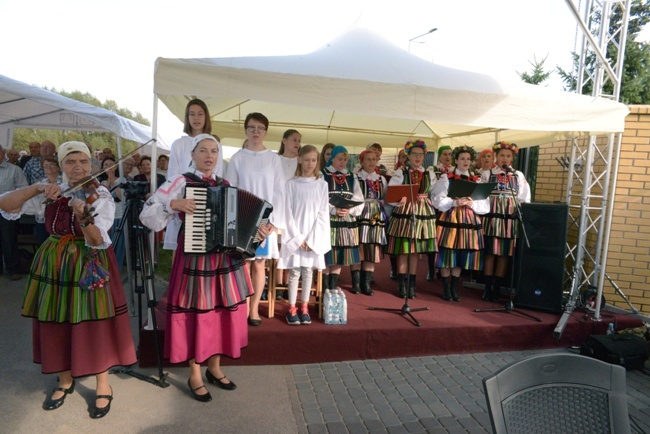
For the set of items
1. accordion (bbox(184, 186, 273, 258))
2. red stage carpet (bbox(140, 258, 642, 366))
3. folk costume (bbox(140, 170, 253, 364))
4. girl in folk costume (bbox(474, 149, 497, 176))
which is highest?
girl in folk costume (bbox(474, 149, 497, 176))

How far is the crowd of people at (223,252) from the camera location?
8.86 feet

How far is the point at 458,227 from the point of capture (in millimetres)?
5062

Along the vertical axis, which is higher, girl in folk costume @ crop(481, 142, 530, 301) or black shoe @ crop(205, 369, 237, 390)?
girl in folk costume @ crop(481, 142, 530, 301)

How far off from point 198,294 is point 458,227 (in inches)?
133

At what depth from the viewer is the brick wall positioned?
5.09 meters

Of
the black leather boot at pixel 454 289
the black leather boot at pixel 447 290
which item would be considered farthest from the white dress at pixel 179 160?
the black leather boot at pixel 454 289

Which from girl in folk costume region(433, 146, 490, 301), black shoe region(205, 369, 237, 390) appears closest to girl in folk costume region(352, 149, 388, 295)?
girl in folk costume region(433, 146, 490, 301)

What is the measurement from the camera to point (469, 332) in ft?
14.0

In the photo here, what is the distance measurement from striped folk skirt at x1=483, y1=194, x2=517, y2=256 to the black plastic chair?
3852 mm

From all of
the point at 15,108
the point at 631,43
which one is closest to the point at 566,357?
the point at 15,108

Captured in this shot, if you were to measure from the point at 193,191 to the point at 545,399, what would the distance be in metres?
2.22

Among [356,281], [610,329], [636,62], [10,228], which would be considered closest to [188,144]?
[356,281]

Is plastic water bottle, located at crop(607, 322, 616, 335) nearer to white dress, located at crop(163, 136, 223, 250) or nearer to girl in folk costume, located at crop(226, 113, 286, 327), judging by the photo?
girl in folk costume, located at crop(226, 113, 286, 327)

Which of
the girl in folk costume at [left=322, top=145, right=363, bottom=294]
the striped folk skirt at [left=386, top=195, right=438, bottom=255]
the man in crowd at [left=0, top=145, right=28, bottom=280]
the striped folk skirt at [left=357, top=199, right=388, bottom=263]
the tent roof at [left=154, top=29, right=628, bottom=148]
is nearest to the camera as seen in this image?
the tent roof at [left=154, top=29, right=628, bottom=148]
